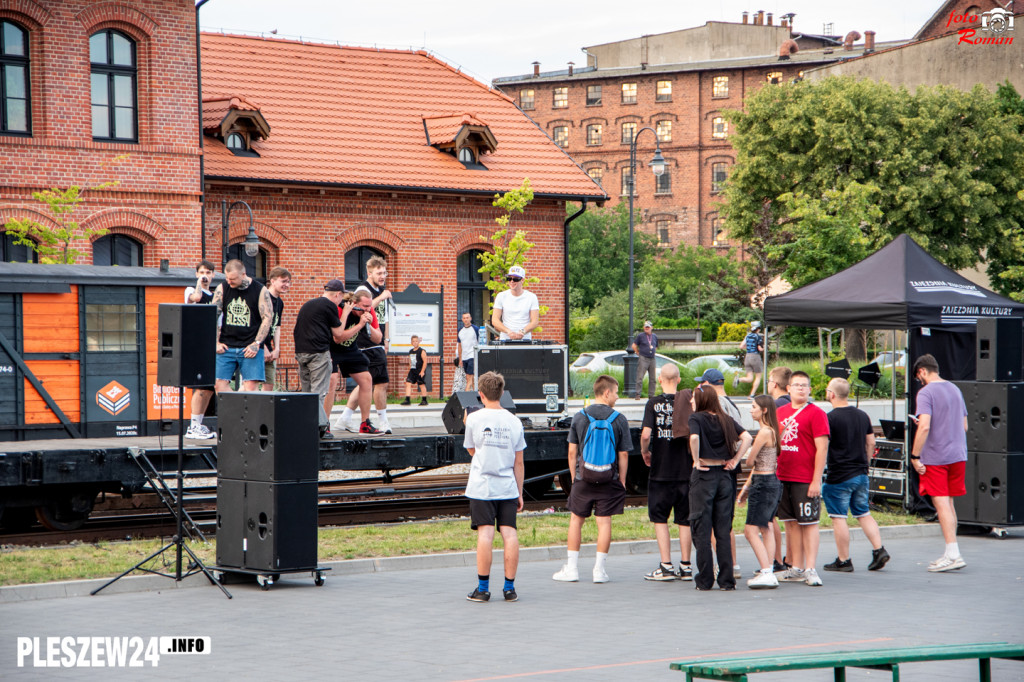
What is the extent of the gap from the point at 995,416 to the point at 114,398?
962cm

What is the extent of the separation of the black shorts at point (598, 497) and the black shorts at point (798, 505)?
4.81ft

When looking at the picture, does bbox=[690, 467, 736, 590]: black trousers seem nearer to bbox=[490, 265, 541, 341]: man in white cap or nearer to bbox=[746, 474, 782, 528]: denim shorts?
bbox=[746, 474, 782, 528]: denim shorts

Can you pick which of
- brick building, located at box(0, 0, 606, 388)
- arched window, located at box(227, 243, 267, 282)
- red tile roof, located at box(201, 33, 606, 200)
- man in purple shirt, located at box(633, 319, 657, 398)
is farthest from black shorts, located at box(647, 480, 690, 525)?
man in purple shirt, located at box(633, 319, 657, 398)

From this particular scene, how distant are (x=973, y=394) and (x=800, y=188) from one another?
3290cm

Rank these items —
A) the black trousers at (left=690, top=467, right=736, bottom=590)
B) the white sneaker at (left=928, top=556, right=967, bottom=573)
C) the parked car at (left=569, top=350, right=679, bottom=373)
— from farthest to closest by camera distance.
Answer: the parked car at (left=569, top=350, right=679, bottom=373) < the white sneaker at (left=928, top=556, right=967, bottom=573) < the black trousers at (left=690, top=467, right=736, bottom=590)

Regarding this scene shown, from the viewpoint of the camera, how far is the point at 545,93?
74688 millimetres

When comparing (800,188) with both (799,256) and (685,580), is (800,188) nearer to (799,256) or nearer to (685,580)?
(799,256)

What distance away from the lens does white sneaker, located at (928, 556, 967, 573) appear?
10.6 m

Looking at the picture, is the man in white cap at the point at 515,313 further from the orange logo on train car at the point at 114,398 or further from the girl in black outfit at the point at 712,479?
the girl in black outfit at the point at 712,479

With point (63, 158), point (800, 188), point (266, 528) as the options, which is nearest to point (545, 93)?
point (800, 188)

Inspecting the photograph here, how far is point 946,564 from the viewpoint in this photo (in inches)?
419

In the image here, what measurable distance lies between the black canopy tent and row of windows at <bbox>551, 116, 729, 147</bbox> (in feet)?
176

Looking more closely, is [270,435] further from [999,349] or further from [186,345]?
[999,349]

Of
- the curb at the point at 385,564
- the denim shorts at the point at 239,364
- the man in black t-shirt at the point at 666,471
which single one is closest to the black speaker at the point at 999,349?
the curb at the point at 385,564
